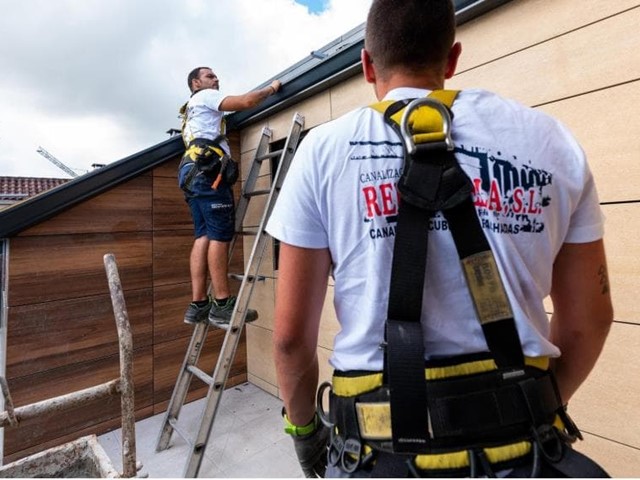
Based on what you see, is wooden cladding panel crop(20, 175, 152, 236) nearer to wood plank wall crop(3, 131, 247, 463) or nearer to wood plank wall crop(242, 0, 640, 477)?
wood plank wall crop(3, 131, 247, 463)

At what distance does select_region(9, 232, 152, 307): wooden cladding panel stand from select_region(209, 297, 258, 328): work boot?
2.96 ft

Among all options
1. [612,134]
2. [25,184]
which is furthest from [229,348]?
[25,184]

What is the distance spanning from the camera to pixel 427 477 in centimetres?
67

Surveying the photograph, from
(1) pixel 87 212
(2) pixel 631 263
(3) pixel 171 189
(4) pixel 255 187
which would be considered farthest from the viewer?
(4) pixel 255 187

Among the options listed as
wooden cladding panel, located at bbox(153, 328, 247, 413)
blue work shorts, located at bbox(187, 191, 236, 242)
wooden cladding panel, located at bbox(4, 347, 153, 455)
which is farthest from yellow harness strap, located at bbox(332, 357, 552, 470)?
wooden cladding panel, located at bbox(153, 328, 247, 413)

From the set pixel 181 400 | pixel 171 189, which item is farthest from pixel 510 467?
pixel 171 189

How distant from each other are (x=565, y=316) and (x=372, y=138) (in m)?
0.72

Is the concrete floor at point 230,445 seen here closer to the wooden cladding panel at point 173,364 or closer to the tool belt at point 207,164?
the wooden cladding panel at point 173,364

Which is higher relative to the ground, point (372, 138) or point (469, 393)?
point (372, 138)

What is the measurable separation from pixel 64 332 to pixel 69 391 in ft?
1.52

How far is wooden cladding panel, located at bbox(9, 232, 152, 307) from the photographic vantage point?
2.58m

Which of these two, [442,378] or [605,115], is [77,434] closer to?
[442,378]

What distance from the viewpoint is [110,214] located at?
2.95 m

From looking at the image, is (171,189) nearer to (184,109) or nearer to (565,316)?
(184,109)
